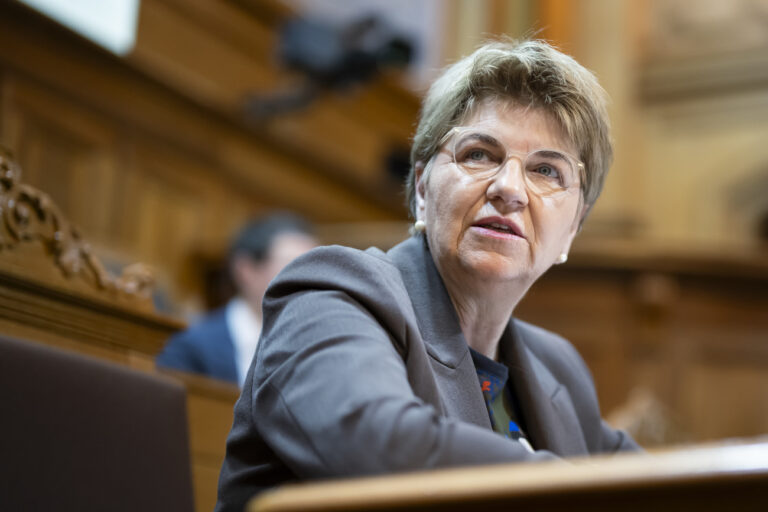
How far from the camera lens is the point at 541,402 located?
1566mm

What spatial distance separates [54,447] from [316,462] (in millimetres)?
511

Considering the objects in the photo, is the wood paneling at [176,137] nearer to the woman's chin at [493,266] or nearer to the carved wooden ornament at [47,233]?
the carved wooden ornament at [47,233]

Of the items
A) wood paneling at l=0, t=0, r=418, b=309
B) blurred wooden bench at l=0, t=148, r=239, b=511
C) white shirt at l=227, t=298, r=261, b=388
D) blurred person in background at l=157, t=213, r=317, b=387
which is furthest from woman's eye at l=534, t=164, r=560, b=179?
wood paneling at l=0, t=0, r=418, b=309

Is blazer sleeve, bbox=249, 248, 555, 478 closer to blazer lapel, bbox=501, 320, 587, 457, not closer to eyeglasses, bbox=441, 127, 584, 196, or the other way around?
eyeglasses, bbox=441, 127, 584, 196

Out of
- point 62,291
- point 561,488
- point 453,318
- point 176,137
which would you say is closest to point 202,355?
point 62,291

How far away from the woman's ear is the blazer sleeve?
28 centimetres

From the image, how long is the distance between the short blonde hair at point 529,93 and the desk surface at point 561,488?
0.81 meters

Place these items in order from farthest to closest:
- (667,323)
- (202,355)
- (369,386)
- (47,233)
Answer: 1. (667,323)
2. (202,355)
3. (47,233)
4. (369,386)

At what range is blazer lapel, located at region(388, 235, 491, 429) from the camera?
1.36 meters

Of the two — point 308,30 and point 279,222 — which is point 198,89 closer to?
point 308,30

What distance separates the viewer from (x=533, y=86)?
1489 millimetres

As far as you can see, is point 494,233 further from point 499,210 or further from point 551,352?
point 551,352

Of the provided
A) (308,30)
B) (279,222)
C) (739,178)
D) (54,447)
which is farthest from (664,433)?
(739,178)

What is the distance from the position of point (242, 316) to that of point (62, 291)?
1.90 meters
